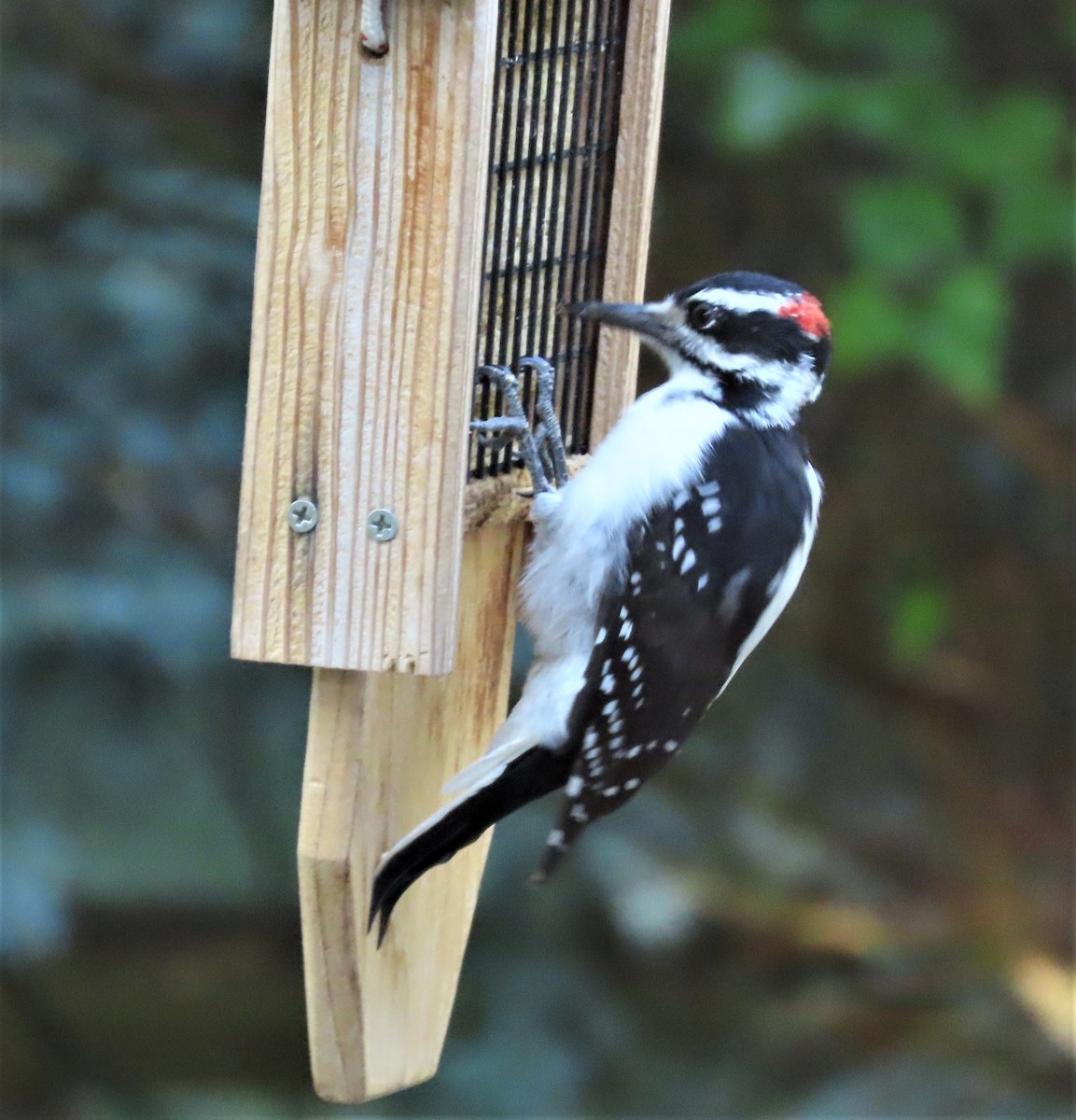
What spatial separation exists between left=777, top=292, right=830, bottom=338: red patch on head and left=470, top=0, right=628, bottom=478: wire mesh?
0.98ft

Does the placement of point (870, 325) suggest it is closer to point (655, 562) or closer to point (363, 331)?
point (655, 562)

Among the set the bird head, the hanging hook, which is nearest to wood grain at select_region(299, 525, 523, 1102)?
the bird head

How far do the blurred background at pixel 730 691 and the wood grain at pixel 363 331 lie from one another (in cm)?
209

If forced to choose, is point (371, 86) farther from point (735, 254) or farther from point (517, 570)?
point (735, 254)

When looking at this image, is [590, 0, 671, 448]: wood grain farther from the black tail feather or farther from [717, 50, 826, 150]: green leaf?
[717, 50, 826, 150]: green leaf

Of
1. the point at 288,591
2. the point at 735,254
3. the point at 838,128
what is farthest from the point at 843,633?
the point at 288,591

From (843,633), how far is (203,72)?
8.81 feet

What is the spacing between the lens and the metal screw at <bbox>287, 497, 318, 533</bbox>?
2.12 metres

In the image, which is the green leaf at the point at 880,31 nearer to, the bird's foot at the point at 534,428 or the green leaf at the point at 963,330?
the green leaf at the point at 963,330

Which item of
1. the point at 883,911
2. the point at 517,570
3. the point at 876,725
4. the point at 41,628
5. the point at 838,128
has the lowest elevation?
the point at 883,911

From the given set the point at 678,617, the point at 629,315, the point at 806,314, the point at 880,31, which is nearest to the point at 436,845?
the point at 678,617

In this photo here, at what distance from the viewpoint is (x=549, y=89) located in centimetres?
252

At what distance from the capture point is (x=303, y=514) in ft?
6.97

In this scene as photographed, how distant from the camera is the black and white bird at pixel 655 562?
2.51 metres
